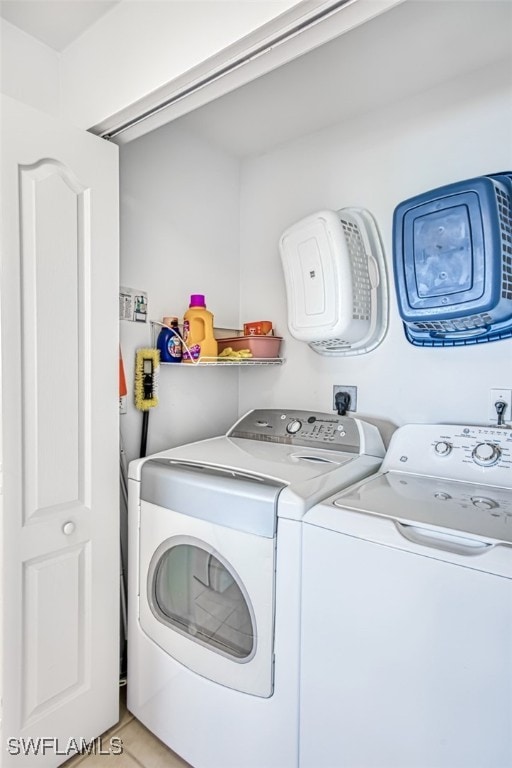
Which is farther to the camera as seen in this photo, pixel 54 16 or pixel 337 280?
pixel 337 280

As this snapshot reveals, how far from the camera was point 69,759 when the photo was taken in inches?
57.4

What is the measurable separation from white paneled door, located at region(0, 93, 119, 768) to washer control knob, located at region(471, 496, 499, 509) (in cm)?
118

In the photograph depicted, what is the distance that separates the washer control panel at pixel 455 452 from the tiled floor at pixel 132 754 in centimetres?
130

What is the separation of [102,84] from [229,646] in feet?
6.09

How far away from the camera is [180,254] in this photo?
80.1 inches

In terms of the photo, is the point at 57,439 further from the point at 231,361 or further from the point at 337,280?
the point at 337,280

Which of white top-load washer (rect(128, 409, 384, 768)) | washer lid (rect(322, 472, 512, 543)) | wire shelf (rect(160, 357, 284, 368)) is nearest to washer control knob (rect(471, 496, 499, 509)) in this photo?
washer lid (rect(322, 472, 512, 543))

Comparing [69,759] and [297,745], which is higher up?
[297,745]

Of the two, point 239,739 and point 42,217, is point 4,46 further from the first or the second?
point 239,739

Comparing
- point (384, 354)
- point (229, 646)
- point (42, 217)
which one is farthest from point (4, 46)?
point (229, 646)

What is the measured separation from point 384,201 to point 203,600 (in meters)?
1.75

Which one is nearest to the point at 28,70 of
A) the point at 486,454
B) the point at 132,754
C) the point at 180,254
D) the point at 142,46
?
the point at 142,46

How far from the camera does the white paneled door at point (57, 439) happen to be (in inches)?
50.1

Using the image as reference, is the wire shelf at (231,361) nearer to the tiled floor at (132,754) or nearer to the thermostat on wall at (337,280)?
the thermostat on wall at (337,280)
